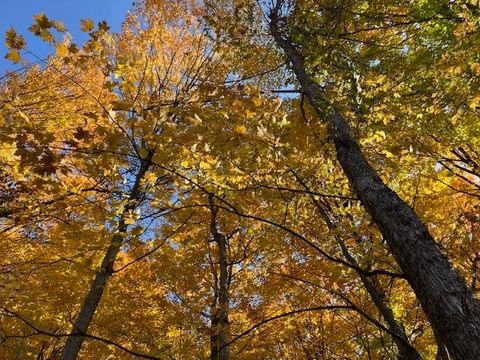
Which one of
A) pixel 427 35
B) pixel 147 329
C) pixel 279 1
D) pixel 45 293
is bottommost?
pixel 147 329

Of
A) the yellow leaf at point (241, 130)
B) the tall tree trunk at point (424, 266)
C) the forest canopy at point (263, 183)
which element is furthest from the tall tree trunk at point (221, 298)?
the yellow leaf at point (241, 130)

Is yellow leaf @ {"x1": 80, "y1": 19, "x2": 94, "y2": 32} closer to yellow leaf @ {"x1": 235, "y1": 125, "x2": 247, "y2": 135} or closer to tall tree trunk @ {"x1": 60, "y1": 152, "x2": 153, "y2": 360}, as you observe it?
yellow leaf @ {"x1": 235, "y1": 125, "x2": 247, "y2": 135}

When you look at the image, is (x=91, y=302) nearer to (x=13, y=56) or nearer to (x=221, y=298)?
(x=221, y=298)

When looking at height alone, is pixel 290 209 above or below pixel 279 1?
below

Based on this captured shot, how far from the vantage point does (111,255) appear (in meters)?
5.95

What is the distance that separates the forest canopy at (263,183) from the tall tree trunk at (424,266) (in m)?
0.01

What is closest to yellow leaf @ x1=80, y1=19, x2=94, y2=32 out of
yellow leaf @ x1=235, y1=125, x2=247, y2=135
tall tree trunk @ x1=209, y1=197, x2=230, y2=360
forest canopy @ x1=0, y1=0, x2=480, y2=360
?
forest canopy @ x1=0, y1=0, x2=480, y2=360

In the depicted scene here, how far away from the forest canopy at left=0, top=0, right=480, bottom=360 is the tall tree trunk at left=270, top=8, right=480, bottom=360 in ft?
0.04

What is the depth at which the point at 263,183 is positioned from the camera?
12.1 ft

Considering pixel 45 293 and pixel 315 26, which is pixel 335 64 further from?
pixel 45 293

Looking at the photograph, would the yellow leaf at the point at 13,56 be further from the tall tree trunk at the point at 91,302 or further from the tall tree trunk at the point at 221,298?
the tall tree trunk at the point at 221,298

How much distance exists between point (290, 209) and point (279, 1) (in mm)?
4494

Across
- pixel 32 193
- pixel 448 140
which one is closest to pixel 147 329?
pixel 32 193

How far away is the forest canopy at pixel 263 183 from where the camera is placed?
300 cm
